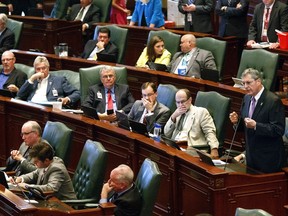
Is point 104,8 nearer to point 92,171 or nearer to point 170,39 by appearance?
point 170,39

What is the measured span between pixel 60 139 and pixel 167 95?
135cm

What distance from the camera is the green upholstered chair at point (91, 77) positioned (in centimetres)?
907

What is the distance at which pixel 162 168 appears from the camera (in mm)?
6871

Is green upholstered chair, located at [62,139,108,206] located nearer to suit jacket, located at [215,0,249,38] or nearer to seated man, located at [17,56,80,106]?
seated man, located at [17,56,80,106]

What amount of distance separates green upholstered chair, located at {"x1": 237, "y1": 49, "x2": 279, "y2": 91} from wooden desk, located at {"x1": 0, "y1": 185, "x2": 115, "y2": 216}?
9.84 feet

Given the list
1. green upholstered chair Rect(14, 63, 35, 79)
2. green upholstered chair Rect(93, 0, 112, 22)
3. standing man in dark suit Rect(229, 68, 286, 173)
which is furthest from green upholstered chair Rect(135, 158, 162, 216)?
green upholstered chair Rect(93, 0, 112, 22)

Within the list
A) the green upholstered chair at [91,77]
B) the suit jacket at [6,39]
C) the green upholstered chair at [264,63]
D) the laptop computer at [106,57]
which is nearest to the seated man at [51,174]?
the green upholstered chair at [91,77]

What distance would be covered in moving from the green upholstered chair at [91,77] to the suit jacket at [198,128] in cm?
169

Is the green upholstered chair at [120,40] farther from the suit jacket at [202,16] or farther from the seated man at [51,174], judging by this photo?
the seated man at [51,174]

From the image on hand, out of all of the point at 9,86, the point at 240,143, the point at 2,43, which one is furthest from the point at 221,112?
the point at 2,43

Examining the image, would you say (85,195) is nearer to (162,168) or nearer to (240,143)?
(162,168)

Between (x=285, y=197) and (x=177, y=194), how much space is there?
0.79m

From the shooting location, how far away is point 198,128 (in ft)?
24.7

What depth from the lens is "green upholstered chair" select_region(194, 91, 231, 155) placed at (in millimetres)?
7477
